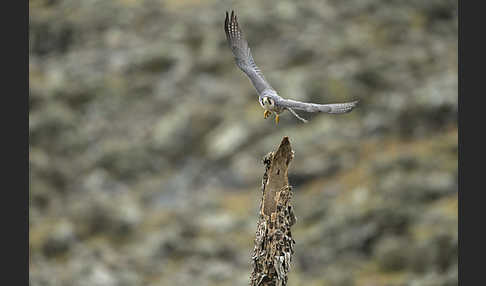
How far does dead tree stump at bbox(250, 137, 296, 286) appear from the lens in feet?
40.3

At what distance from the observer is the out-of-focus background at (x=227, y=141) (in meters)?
40.6

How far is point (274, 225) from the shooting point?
12.3 m

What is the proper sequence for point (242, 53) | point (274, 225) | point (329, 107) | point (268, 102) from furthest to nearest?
1. point (242, 53)
2. point (268, 102)
3. point (274, 225)
4. point (329, 107)

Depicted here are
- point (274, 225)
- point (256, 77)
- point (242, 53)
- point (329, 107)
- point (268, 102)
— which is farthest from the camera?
point (242, 53)

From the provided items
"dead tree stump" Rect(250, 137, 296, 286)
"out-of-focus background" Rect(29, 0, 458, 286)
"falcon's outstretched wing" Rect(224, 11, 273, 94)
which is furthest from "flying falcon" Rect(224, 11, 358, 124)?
"out-of-focus background" Rect(29, 0, 458, 286)

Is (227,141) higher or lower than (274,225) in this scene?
higher

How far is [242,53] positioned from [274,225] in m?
3.47

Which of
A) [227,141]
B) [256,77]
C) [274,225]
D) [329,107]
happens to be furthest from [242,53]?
[227,141]

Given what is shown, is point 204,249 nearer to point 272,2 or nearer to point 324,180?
point 324,180

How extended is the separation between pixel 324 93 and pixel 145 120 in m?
12.7

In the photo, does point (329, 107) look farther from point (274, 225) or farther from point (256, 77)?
point (256, 77)

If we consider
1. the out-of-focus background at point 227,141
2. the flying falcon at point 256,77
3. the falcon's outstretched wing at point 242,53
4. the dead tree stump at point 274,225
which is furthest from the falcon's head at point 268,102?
the out-of-focus background at point 227,141

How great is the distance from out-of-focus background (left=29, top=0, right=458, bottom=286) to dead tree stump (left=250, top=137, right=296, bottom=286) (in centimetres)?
2312

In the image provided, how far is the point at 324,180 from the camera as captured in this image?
153ft
